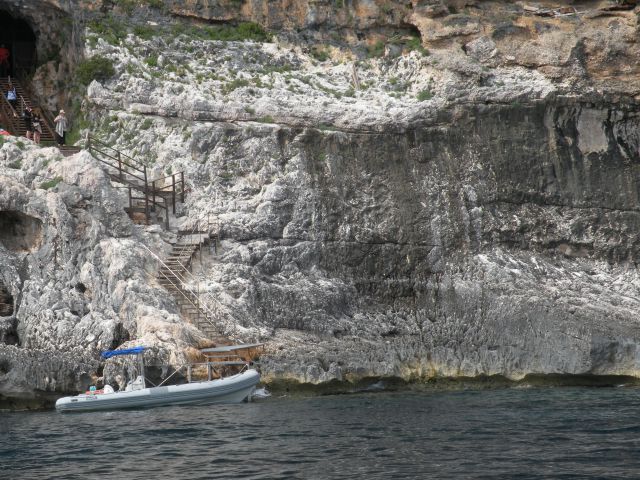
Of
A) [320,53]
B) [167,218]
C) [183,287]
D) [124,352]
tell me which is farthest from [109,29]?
[124,352]

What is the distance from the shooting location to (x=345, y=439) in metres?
22.3

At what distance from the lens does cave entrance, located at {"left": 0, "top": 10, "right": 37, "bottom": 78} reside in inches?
1709

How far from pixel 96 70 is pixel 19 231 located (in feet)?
27.2

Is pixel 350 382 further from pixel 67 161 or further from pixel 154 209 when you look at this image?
pixel 67 161

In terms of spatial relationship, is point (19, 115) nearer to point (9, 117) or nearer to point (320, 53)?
point (9, 117)

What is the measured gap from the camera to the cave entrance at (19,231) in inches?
1286

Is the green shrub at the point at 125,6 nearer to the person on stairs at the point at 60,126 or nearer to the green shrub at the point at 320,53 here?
the person on stairs at the point at 60,126

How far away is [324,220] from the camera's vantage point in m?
35.6

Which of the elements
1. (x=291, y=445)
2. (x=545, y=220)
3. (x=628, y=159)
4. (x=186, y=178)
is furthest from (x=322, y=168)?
(x=291, y=445)

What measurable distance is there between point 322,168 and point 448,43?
7.99m

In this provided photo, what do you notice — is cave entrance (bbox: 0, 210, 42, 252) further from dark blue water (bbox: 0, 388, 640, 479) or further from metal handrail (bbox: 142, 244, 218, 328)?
dark blue water (bbox: 0, 388, 640, 479)

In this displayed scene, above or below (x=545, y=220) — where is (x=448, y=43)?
→ above

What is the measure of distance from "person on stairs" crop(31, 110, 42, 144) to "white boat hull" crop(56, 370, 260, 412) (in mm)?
11507

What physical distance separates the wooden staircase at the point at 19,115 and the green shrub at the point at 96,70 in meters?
2.30
